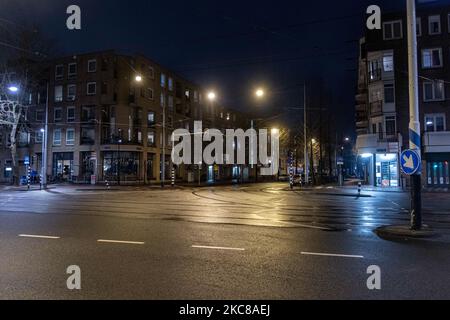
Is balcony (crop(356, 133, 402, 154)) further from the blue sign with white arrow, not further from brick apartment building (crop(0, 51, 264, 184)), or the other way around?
the blue sign with white arrow

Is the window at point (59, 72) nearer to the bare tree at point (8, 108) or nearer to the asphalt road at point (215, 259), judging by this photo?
the bare tree at point (8, 108)

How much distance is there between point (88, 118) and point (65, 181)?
8.73 m

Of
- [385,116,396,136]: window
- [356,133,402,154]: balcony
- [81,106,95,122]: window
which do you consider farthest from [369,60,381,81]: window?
[81,106,95,122]: window

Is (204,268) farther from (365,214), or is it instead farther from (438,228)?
(365,214)

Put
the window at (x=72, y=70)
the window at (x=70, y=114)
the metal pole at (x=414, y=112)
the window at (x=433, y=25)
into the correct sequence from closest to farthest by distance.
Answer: the metal pole at (x=414, y=112), the window at (x=433, y=25), the window at (x=70, y=114), the window at (x=72, y=70)

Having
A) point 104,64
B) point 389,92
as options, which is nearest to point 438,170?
point 389,92

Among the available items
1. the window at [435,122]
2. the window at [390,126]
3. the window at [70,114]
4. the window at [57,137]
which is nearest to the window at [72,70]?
the window at [70,114]

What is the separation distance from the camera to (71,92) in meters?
51.4

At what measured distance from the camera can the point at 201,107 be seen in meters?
69.9

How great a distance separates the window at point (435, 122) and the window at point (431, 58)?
4575mm

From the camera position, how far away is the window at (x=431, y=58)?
35016 millimetres

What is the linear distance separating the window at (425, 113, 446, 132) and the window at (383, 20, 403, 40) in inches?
321

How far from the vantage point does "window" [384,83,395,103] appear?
3624 centimetres

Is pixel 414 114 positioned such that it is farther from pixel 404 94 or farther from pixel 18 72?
pixel 18 72
